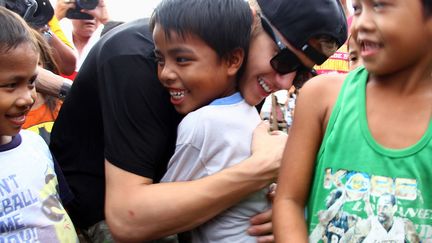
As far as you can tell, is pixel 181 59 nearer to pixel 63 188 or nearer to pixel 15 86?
pixel 15 86

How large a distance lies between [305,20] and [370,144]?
0.62 metres

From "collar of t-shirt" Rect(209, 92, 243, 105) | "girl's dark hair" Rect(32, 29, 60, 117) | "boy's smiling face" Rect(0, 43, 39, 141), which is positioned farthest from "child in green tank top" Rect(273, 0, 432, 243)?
"girl's dark hair" Rect(32, 29, 60, 117)

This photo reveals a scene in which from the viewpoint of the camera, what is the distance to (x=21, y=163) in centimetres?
190

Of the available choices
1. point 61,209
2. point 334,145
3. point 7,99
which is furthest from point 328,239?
point 7,99

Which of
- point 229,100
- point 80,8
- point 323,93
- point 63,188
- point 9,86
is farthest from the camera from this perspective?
point 80,8

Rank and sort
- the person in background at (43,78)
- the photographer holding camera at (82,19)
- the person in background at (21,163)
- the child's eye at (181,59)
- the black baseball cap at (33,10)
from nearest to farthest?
the person in background at (21,163) < the child's eye at (181,59) < the person in background at (43,78) < the black baseball cap at (33,10) < the photographer holding camera at (82,19)

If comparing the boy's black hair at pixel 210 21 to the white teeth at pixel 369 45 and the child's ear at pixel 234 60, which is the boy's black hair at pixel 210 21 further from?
the white teeth at pixel 369 45

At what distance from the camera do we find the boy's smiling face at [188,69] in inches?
75.4

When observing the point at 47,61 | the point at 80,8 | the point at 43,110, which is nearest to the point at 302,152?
the point at 43,110

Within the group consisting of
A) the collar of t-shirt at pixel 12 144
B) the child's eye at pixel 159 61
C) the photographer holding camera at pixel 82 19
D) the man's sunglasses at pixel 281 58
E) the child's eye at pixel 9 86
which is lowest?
the photographer holding camera at pixel 82 19

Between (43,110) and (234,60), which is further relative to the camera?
(43,110)

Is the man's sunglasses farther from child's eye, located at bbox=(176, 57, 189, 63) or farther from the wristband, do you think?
the wristband

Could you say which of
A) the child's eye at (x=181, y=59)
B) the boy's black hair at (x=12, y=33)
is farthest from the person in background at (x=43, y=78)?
the child's eye at (x=181, y=59)

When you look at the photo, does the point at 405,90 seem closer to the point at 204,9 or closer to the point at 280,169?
the point at 280,169
